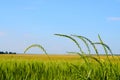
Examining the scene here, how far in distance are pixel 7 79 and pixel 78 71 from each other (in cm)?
202

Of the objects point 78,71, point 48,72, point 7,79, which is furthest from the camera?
point 48,72

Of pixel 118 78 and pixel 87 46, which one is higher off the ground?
pixel 87 46

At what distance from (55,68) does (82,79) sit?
3.52 m

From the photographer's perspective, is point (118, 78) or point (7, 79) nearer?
point (118, 78)

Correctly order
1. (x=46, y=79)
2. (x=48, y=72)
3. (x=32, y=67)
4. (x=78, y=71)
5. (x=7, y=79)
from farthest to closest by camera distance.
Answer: (x=32, y=67) → (x=48, y=72) → (x=46, y=79) → (x=7, y=79) → (x=78, y=71)

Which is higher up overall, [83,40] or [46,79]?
[83,40]

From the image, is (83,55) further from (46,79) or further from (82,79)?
(46,79)

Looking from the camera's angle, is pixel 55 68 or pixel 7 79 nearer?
pixel 7 79

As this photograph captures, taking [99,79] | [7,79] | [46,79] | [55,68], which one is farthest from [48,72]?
[99,79]

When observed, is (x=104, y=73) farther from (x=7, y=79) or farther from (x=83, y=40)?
(x=7, y=79)

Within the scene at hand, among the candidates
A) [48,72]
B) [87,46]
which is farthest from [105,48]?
[48,72]

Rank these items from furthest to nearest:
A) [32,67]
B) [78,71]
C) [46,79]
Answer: [32,67] < [46,79] < [78,71]

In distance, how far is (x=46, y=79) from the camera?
4.16 metres

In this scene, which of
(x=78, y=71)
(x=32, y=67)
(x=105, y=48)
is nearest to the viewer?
(x=105, y=48)
